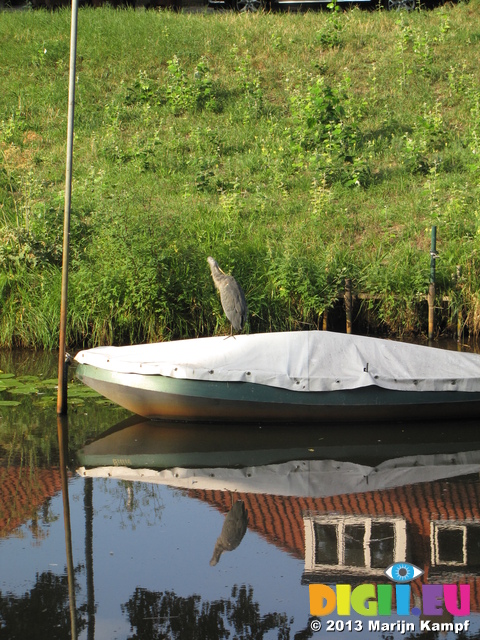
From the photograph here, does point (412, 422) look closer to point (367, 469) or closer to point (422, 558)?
point (367, 469)

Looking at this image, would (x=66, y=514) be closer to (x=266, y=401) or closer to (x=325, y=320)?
(x=266, y=401)

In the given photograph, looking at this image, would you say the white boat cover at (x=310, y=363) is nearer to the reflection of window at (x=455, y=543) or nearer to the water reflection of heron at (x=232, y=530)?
the water reflection of heron at (x=232, y=530)

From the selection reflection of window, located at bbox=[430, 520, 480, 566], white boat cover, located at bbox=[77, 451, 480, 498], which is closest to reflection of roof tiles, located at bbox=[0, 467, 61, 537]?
white boat cover, located at bbox=[77, 451, 480, 498]

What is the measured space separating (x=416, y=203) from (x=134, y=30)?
11.0 meters

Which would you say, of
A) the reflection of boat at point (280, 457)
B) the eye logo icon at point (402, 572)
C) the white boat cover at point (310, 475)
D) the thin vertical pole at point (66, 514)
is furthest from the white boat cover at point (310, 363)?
the eye logo icon at point (402, 572)

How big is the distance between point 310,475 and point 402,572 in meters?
1.95

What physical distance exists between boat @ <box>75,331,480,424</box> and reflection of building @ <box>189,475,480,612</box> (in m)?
1.51

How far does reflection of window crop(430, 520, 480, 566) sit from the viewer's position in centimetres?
609

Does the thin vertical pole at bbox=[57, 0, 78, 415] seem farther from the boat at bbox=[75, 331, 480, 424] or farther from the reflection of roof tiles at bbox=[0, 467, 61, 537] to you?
the reflection of roof tiles at bbox=[0, 467, 61, 537]

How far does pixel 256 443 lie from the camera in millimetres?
8742

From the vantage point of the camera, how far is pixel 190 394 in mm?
8922

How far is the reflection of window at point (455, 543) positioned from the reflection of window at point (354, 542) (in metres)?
0.24

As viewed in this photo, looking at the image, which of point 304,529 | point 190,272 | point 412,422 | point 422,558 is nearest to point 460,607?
point 422,558

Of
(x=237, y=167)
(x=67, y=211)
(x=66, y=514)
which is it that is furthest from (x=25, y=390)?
(x=237, y=167)
